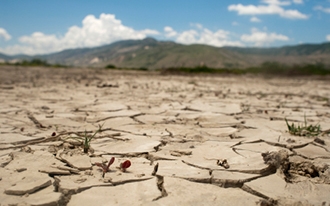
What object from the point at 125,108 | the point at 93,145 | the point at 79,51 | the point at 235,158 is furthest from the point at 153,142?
the point at 79,51

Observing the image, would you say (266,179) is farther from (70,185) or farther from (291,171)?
(70,185)

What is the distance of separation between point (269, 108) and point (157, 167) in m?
3.13

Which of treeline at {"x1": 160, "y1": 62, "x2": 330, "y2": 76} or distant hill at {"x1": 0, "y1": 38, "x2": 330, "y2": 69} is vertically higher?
distant hill at {"x1": 0, "y1": 38, "x2": 330, "y2": 69}

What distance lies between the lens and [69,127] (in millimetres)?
2832

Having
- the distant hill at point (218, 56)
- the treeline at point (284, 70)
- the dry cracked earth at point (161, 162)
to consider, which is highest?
the distant hill at point (218, 56)

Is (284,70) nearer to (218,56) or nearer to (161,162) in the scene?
(161,162)

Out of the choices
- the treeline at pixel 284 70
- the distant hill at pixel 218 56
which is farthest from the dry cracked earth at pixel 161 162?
the distant hill at pixel 218 56

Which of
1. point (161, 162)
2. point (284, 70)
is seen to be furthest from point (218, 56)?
point (161, 162)

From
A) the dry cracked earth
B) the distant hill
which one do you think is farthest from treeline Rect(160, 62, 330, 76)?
the distant hill

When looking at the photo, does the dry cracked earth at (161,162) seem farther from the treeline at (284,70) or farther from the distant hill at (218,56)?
the distant hill at (218,56)

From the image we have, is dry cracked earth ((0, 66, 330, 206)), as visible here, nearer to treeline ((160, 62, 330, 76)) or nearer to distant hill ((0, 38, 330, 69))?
treeline ((160, 62, 330, 76))

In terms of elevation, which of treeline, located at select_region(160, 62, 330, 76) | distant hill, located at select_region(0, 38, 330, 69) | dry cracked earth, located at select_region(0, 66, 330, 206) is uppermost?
distant hill, located at select_region(0, 38, 330, 69)

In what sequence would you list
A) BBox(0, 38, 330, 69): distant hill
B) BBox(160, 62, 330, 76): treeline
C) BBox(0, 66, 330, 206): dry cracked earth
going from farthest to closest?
BBox(0, 38, 330, 69): distant hill
BBox(160, 62, 330, 76): treeline
BBox(0, 66, 330, 206): dry cracked earth

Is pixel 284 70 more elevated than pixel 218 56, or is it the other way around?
pixel 218 56
